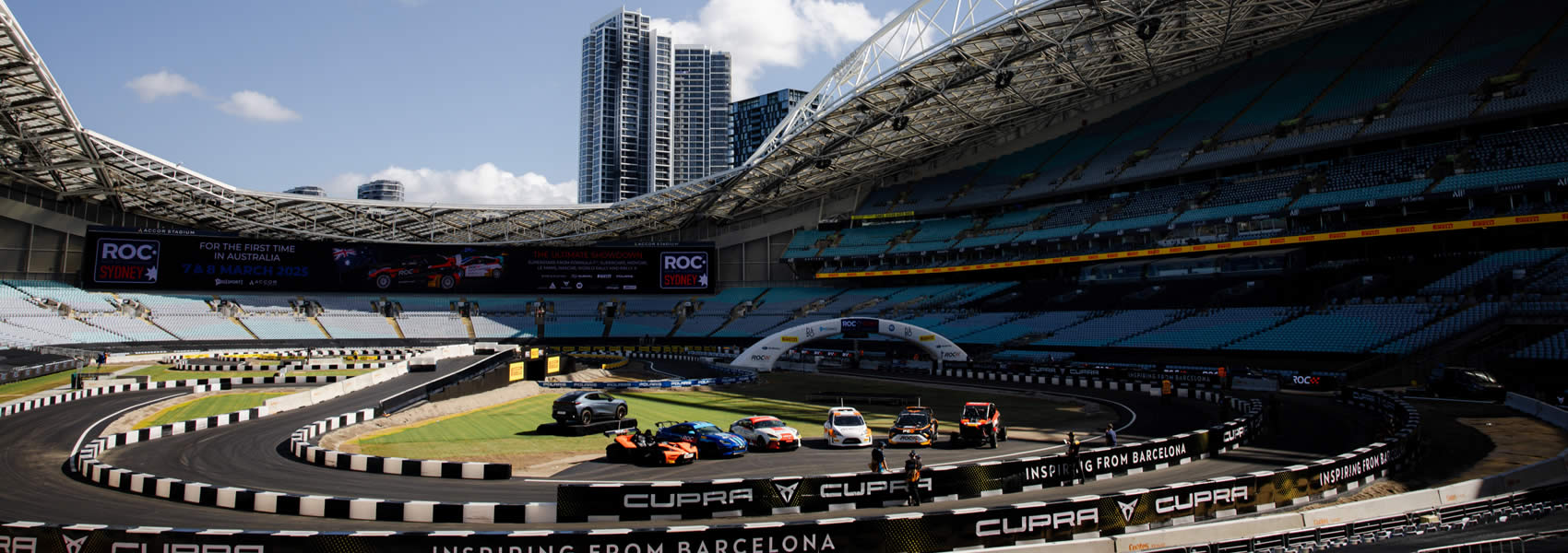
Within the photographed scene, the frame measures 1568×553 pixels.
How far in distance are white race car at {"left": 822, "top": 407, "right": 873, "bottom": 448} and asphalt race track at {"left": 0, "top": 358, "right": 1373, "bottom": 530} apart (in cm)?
39

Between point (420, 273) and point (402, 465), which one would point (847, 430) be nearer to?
point (402, 465)

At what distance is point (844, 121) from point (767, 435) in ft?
114

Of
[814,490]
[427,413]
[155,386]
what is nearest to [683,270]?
[155,386]

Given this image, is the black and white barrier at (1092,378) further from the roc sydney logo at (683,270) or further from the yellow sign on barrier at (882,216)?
the roc sydney logo at (683,270)

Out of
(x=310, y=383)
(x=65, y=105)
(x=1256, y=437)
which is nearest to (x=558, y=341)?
(x=310, y=383)

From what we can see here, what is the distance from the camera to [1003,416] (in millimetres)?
28281

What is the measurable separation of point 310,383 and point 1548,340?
5427cm

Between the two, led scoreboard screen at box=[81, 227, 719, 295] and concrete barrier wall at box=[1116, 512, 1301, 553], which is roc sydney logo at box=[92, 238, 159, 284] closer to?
led scoreboard screen at box=[81, 227, 719, 295]

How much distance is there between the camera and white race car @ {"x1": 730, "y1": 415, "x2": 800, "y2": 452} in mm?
21391

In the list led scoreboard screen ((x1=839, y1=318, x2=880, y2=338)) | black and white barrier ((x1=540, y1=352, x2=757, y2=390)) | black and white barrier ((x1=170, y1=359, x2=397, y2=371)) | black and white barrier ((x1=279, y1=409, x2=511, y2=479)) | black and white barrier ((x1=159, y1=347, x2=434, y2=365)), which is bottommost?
black and white barrier ((x1=279, y1=409, x2=511, y2=479))

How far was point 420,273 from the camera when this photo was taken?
70312 millimetres

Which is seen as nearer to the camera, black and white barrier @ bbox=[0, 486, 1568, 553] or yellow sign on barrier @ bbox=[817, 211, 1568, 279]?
black and white barrier @ bbox=[0, 486, 1568, 553]

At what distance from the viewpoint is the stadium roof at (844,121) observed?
42.2m

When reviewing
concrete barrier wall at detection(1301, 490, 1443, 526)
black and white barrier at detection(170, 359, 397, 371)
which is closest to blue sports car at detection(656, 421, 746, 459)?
concrete barrier wall at detection(1301, 490, 1443, 526)
